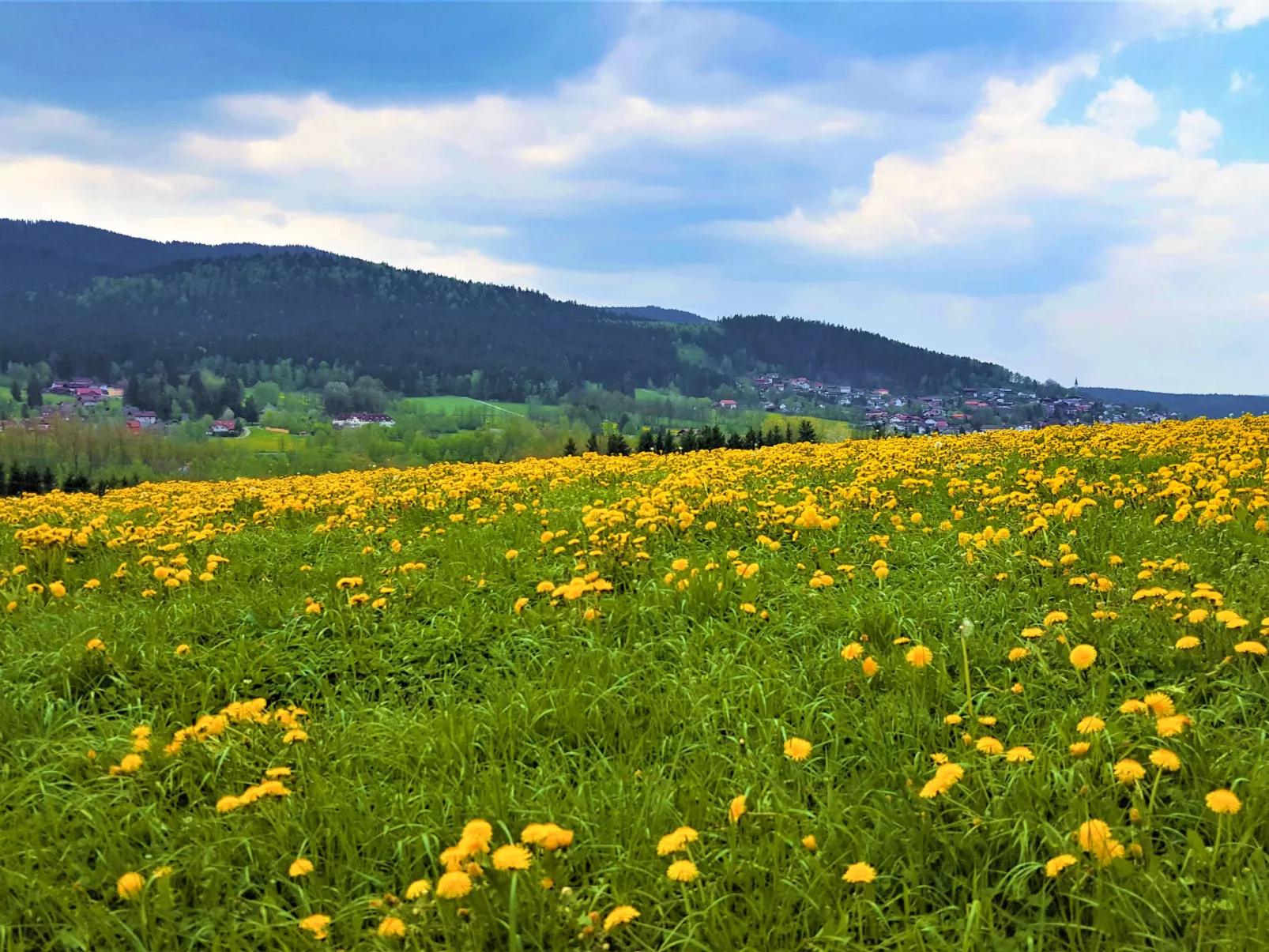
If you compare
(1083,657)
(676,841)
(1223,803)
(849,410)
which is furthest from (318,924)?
(849,410)

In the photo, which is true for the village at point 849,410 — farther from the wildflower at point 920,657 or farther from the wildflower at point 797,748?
the wildflower at point 797,748

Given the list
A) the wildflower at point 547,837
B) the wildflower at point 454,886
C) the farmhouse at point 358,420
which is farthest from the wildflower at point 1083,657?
the farmhouse at point 358,420

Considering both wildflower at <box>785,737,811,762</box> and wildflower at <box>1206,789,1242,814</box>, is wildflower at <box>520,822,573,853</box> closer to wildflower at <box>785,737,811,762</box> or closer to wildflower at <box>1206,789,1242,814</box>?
wildflower at <box>785,737,811,762</box>

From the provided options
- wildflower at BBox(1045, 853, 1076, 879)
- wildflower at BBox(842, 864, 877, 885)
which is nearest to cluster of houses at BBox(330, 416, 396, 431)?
wildflower at BBox(842, 864, 877, 885)

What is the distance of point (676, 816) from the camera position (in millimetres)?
2840

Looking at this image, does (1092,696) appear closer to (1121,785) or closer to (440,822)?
(1121,785)

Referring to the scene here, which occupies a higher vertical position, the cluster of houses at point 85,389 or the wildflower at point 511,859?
the wildflower at point 511,859

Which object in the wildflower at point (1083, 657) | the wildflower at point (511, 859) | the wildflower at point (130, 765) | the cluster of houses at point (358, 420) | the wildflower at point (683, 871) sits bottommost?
the cluster of houses at point (358, 420)

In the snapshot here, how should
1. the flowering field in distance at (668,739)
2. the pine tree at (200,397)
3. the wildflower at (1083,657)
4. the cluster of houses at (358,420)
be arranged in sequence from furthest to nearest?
the pine tree at (200,397)
the cluster of houses at (358,420)
the wildflower at (1083,657)
the flowering field in distance at (668,739)

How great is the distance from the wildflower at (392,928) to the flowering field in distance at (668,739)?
0.14 ft

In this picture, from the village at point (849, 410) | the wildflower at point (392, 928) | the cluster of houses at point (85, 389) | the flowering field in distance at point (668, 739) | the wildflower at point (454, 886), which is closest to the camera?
the wildflower at point (454, 886)

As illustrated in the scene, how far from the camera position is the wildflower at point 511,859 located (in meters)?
2.16

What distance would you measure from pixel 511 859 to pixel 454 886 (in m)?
0.18

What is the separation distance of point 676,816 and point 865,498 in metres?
5.75
